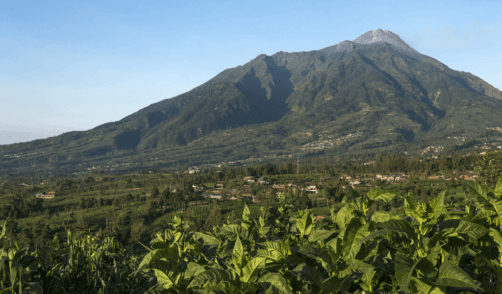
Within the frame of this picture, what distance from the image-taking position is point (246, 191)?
3155 inches

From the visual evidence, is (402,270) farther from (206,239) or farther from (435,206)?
(206,239)

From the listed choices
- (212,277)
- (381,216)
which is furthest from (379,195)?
(212,277)

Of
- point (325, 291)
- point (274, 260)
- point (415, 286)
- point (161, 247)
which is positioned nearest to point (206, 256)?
point (161, 247)

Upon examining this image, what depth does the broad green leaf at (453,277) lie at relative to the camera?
1393mm

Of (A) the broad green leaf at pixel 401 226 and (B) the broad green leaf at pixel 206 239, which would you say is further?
(B) the broad green leaf at pixel 206 239

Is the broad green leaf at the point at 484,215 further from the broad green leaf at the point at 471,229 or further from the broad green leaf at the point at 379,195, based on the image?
the broad green leaf at the point at 379,195

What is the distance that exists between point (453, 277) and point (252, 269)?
0.99 meters

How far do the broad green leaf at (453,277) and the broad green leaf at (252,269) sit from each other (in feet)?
2.91

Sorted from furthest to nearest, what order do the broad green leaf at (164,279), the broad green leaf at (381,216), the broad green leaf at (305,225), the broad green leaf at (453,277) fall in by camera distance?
the broad green leaf at (305,225) < the broad green leaf at (381,216) < the broad green leaf at (164,279) < the broad green leaf at (453,277)

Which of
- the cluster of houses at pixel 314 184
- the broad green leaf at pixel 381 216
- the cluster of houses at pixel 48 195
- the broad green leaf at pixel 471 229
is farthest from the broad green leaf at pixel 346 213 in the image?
the cluster of houses at pixel 48 195

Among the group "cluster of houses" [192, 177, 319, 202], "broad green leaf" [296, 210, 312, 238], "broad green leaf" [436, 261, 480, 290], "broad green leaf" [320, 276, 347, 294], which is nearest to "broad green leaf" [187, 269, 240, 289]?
"broad green leaf" [320, 276, 347, 294]

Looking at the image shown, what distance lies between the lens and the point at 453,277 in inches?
57.1

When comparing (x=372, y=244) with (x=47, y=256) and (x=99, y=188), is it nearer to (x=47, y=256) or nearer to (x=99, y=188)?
(x=47, y=256)

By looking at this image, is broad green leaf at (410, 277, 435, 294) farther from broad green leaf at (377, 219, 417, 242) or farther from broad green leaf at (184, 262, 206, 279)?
broad green leaf at (184, 262, 206, 279)
